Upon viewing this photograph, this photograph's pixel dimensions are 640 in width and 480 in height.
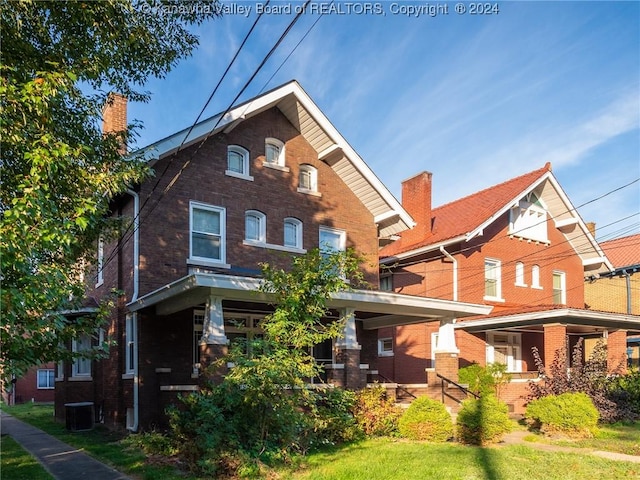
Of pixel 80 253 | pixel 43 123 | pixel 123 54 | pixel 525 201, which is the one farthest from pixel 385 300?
pixel 525 201

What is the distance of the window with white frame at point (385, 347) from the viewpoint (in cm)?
2294

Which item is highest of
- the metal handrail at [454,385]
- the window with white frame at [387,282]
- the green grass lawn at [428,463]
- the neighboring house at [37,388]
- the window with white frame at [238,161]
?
the window with white frame at [238,161]

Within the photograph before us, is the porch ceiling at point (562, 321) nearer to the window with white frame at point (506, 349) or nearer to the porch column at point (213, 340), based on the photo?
the window with white frame at point (506, 349)

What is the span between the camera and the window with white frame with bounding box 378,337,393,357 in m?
22.9

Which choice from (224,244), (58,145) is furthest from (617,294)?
(58,145)

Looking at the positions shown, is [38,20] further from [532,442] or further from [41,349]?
[532,442]

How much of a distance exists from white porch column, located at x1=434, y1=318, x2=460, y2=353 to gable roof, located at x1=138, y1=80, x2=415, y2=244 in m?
3.64

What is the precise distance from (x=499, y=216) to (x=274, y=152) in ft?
31.2

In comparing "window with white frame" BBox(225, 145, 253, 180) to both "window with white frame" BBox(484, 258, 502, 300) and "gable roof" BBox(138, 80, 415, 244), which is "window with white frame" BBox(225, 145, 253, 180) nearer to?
"gable roof" BBox(138, 80, 415, 244)

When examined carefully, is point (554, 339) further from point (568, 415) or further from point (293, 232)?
point (293, 232)

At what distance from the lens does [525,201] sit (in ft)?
78.4

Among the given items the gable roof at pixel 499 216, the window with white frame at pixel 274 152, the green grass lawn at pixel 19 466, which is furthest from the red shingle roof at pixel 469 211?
the green grass lawn at pixel 19 466

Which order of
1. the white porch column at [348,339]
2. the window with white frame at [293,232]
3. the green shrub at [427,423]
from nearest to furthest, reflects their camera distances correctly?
the green shrub at [427,423], the white porch column at [348,339], the window with white frame at [293,232]

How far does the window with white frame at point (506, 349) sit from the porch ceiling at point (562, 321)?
1239 mm
